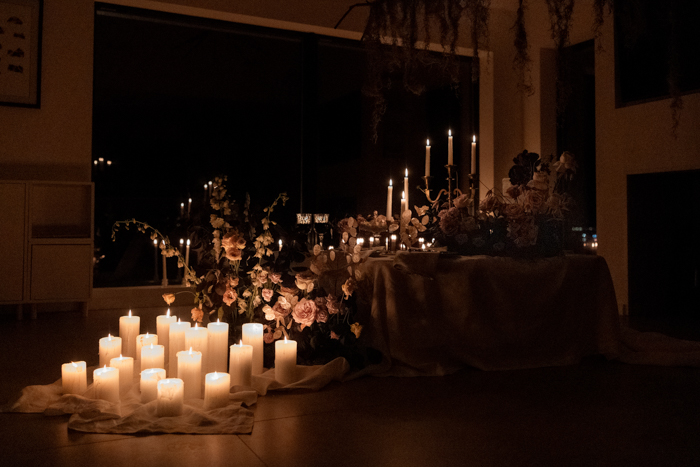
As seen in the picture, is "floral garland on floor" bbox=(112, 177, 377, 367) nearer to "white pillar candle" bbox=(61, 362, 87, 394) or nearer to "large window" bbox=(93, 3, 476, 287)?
"white pillar candle" bbox=(61, 362, 87, 394)

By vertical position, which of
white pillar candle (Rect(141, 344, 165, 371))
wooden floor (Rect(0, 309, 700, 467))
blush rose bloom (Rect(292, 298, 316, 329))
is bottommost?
wooden floor (Rect(0, 309, 700, 467))

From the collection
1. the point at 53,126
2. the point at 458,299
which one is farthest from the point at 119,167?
the point at 458,299

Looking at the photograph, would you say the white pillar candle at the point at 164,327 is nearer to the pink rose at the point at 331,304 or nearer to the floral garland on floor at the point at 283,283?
the floral garland on floor at the point at 283,283

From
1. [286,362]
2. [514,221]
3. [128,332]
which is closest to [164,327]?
[128,332]

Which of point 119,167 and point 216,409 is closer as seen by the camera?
point 216,409

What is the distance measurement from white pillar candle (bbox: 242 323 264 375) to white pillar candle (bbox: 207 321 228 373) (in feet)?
0.44

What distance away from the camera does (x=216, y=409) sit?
2217 millimetres

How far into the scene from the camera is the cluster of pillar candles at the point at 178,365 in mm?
2229

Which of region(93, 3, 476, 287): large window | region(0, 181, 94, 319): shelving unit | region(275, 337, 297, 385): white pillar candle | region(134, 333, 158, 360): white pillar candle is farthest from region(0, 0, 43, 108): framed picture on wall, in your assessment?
region(275, 337, 297, 385): white pillar candle

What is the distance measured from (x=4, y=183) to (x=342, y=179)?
3031 mm

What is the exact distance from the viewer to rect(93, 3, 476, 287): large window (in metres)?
5.22

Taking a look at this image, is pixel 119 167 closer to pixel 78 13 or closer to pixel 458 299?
pixel 78 13

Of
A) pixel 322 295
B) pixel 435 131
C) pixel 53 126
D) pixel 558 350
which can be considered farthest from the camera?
pixel 435 131

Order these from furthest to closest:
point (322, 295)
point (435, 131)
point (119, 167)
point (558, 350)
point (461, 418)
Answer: point (435, 131)
point (119, 167)
point (558, 350)
point (322, 295)
point (461, 418)
